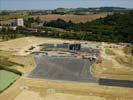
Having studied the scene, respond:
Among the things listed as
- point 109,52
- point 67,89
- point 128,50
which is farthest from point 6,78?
point 128,50

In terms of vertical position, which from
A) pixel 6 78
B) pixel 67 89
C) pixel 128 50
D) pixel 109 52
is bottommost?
pixel 67 89

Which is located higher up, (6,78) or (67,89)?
(6,78)

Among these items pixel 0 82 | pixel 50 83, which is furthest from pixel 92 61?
pixel 0 82

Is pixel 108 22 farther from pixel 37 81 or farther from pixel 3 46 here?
pixel 37 81

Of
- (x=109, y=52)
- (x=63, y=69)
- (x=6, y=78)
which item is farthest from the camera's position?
(x=109, y=52)

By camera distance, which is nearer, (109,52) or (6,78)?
(6,78)

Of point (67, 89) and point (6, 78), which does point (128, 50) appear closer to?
point (67, 89)
